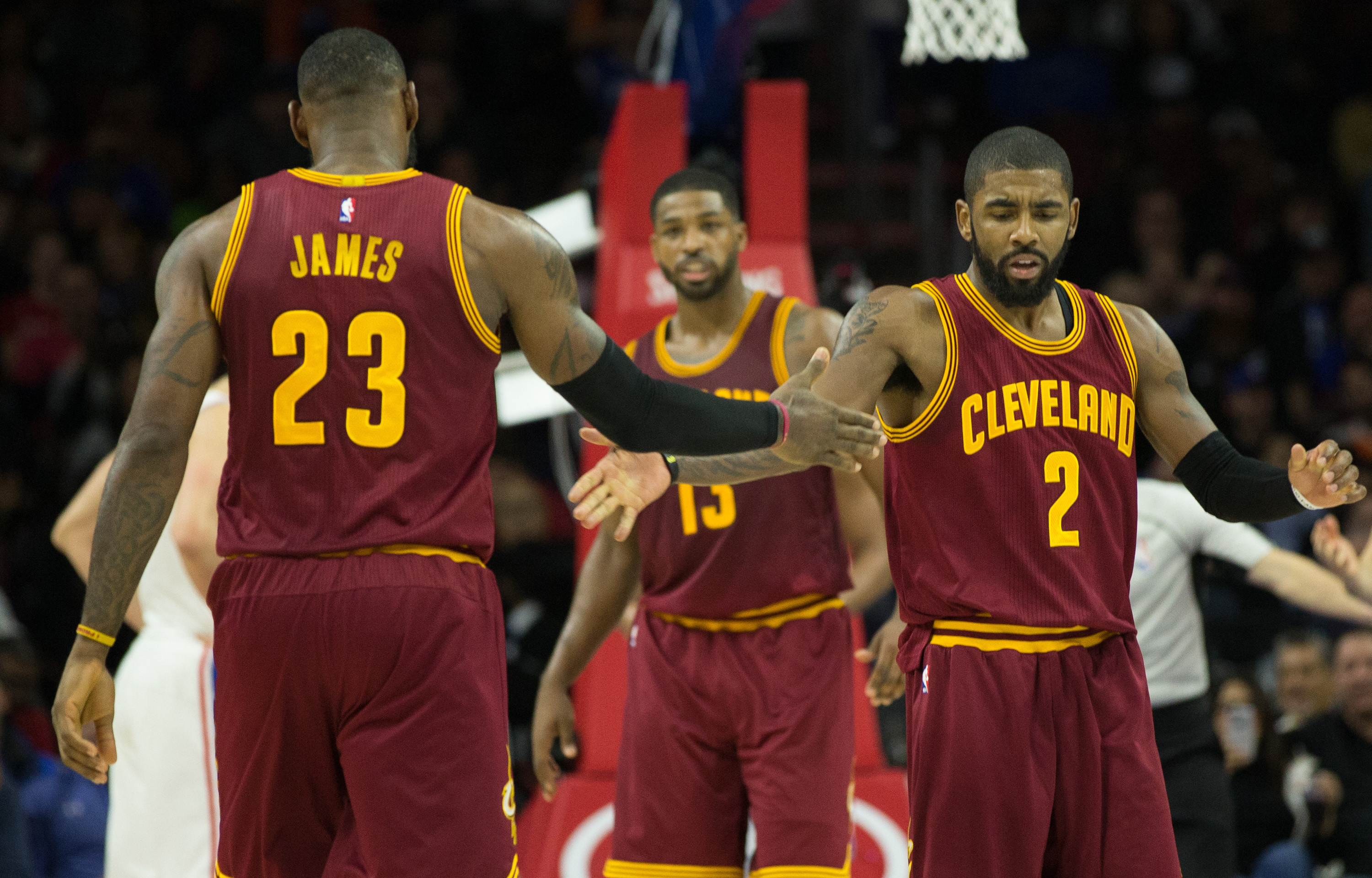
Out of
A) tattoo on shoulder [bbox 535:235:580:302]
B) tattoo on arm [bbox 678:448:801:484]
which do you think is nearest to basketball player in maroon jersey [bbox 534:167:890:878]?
tattoo on arm [bbox 678:448:801:484]

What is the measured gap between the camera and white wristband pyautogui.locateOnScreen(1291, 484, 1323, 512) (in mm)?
3895

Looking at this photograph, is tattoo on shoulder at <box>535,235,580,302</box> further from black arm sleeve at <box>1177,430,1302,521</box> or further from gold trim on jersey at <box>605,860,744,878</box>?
gold trim on jersey at <box>605,860,744,878</box>

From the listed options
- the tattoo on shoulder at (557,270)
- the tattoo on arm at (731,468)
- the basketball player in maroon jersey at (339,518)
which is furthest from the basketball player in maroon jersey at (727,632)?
the tattoo on shoulder at (557,270)

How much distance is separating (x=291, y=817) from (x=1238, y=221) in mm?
10022

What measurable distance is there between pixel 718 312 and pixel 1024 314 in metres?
1.43

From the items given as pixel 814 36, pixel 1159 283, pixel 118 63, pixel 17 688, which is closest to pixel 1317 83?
pixel 1159 283

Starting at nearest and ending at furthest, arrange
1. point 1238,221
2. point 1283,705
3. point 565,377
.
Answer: point 565,377, point 1283,705, point 1238,221

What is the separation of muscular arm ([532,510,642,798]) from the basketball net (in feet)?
8.15

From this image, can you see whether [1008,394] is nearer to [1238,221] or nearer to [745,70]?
[745,70]

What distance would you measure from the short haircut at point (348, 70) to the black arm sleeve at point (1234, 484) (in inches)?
85.2

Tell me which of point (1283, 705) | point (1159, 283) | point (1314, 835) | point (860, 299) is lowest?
point (1314, 835)

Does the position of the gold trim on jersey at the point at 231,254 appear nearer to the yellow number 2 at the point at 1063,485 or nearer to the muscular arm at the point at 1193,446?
the yellow number 2 at the point at 1063,485

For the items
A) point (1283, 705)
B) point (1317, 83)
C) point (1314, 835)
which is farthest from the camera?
point (1317, 83)

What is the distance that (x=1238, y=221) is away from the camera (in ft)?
38.9
